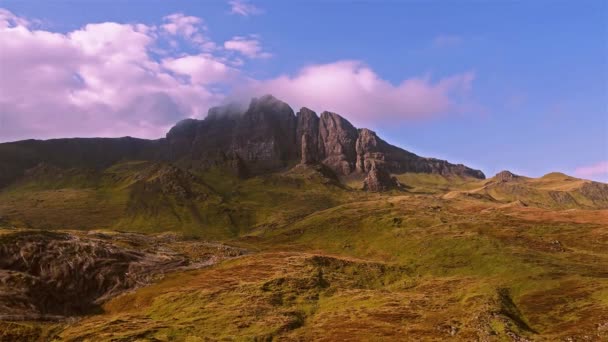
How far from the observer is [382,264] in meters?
164

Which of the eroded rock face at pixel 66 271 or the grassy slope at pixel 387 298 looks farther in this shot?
the eroded rock face at pixel 66 271

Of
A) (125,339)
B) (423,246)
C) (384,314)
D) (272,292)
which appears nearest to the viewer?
(125,339)

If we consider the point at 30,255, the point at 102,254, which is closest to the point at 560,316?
the point at 102,254

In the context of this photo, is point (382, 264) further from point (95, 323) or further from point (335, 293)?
point (95, 323)

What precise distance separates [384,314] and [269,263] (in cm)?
6206

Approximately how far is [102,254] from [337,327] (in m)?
85.1

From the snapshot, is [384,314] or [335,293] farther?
[335,293]

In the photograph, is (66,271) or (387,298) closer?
(387,298)

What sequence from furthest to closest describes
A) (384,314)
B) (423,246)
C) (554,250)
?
(423,246)
(554,250)
(384,314)

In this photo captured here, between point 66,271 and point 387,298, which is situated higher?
point 66,271

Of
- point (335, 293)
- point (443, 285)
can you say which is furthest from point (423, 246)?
point (335, 293)

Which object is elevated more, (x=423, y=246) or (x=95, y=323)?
(x=423, y=246)

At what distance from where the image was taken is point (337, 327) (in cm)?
10288

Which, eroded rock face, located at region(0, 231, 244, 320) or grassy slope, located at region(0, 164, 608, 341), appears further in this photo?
eroded rock face, located at region(0, 231, 244, 320)
